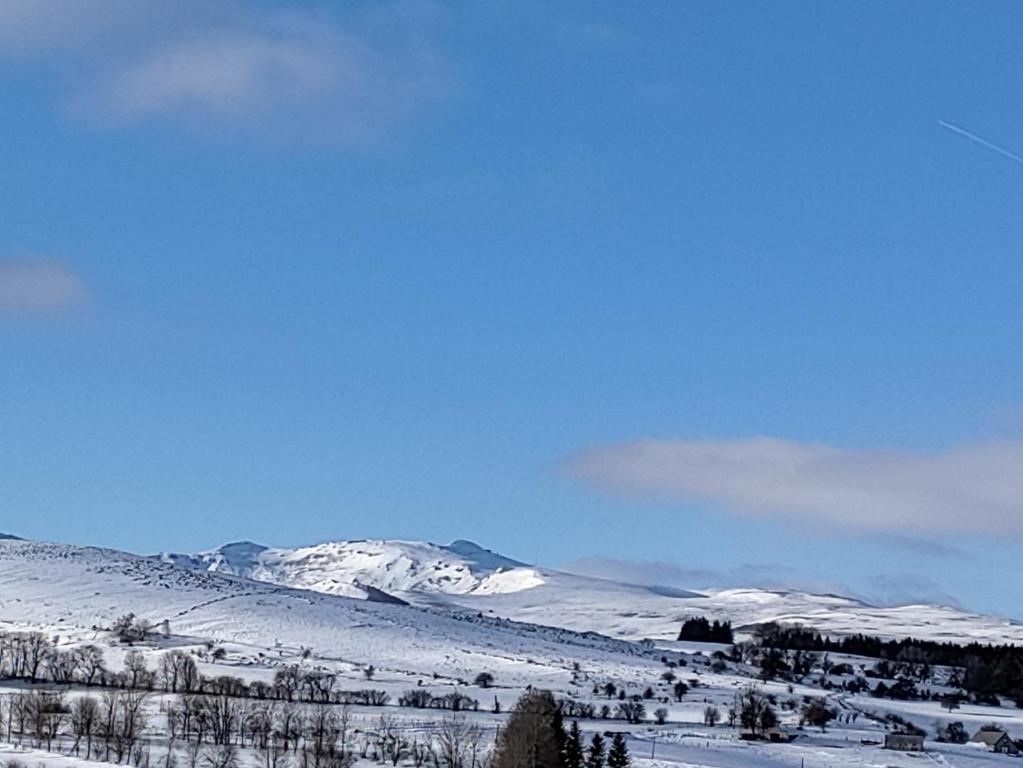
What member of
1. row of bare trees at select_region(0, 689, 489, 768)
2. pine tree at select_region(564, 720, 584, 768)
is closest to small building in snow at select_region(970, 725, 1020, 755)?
row of bare trees at select_region(0, 689, 489, 768)

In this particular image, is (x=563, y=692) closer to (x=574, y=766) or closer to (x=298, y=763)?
(x=298, y=763)

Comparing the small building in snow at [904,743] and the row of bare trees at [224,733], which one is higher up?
the small building in snow at [904,743]

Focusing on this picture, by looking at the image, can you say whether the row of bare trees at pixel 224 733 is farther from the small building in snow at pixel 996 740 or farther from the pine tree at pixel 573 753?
the small building in snow at pixel 996 740

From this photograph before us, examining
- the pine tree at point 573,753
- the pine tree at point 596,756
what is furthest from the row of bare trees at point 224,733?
the pine tree at point 573,753

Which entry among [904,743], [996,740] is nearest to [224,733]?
[904,743]

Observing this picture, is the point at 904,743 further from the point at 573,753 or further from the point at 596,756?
the point at 573,753

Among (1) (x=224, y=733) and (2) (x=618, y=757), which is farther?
(1) (x=224, y=733)

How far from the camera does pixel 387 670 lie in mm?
167375

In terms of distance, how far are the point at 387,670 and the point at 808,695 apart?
141 feet

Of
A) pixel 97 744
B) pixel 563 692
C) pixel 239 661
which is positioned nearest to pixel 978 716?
pixel 563 692

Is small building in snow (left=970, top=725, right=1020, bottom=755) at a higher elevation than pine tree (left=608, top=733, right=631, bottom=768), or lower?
higher

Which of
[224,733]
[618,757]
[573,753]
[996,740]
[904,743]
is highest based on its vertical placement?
[996,740]

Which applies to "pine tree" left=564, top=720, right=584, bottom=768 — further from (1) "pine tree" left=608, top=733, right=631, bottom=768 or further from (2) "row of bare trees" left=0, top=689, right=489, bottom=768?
(2) "row of bare trees" left=0, top=689, right=489, bottom=768

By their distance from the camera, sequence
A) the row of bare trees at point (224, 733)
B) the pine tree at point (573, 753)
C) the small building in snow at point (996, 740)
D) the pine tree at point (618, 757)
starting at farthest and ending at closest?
1. the small building in snow at point (996, 740)
2. the row of bare trees at point (224, 733)
3. the pine tree at point (618, 757)
4. the pine tree at point (573, 753)
